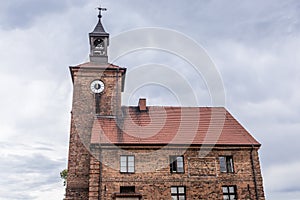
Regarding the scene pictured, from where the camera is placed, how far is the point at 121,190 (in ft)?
67.1

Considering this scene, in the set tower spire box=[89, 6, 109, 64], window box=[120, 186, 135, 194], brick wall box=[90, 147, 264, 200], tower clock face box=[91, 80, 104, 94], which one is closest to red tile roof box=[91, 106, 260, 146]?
brick wall box=[90, 147, 264, 200]

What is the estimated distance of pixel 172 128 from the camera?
77.8ft

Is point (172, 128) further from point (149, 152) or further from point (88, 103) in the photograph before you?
point (88, 103)

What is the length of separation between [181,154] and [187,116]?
4227 millimetres

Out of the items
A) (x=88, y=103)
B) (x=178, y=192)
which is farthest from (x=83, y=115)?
(x=178, y=192)

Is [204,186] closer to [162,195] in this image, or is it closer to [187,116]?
[162,195]

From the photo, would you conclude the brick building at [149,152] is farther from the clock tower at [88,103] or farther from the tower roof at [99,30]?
the tower roof at [99,30]

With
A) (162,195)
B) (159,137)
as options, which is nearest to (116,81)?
(159,137)

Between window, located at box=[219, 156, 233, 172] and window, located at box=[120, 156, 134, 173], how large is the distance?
5.87 metres

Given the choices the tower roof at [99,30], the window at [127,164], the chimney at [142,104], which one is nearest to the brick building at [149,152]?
the window at [127,164]

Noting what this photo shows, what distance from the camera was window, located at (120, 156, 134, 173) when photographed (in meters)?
21.0

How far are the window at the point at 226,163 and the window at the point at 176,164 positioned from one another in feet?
8.66

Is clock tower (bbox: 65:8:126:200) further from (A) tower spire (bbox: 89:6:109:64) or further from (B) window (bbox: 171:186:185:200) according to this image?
(B) window (bbox: 171:186:185:200)

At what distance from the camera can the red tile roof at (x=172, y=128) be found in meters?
22.2
